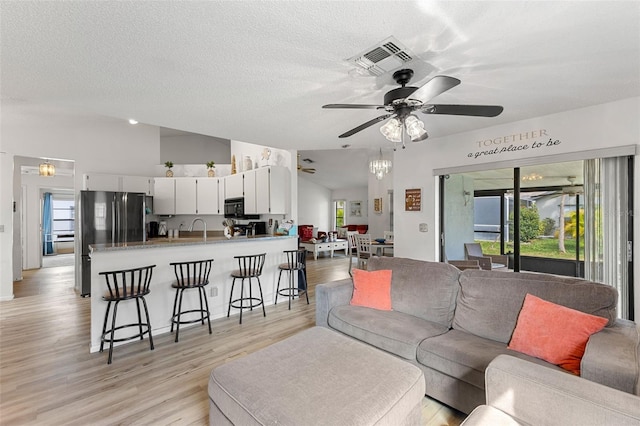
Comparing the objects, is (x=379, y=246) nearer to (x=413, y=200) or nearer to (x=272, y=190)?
(x=413, y=200)

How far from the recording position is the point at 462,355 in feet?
6.21

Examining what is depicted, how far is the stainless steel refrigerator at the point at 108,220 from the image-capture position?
480 cm

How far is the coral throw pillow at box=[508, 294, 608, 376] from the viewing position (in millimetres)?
1709

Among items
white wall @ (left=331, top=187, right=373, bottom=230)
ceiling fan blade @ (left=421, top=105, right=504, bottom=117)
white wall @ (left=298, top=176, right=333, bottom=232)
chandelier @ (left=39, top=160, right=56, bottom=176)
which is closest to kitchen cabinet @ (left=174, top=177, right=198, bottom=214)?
chandelier @ (left=39, top=160, right=56, bottom=176)

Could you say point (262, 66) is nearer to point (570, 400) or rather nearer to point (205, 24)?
point (205, 24)

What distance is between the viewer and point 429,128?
3812 millimetres

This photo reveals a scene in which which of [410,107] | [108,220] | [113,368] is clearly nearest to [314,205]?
[108,220]

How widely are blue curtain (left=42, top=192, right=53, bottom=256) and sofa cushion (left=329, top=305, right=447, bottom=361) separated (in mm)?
10893

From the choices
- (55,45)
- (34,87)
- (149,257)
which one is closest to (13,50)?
(55,45)

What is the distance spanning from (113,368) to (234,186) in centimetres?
388

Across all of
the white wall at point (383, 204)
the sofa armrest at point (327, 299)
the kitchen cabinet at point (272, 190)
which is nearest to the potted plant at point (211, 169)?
the kitchen cabinet at point (272, 190)

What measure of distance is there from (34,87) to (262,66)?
206cm

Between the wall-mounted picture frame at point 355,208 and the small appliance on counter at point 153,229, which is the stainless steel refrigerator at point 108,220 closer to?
the small appliance on counter at point 153,229

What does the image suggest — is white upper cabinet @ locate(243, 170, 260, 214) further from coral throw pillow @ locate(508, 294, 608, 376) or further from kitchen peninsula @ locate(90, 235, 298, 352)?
coral throw pillow @ locate(508, 294, 608, 376)
